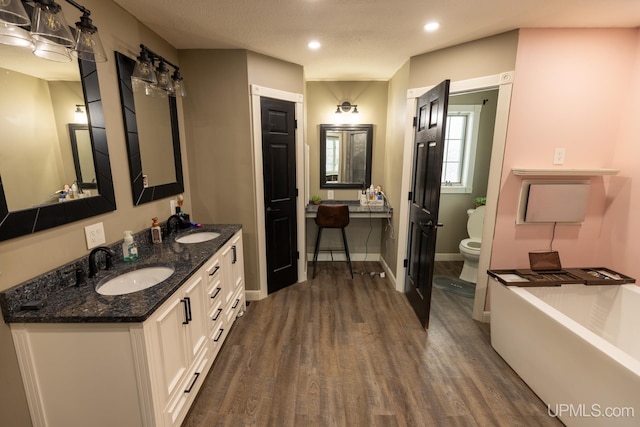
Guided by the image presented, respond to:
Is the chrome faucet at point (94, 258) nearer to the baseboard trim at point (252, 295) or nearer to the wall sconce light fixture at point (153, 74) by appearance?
the wall sconce light fixture at point (153, 74)

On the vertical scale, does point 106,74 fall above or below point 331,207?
above

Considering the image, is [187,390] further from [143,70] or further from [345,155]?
[345,155]

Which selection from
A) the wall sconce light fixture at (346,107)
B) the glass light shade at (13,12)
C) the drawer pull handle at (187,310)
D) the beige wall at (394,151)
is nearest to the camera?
the glass light shade at (13,12)

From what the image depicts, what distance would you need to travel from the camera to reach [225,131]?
2.59 meters

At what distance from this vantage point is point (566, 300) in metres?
2.10

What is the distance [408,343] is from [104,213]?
91.1 inches

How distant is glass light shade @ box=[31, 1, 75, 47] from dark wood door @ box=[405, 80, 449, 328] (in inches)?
85.0

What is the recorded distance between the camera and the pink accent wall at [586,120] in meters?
2.05

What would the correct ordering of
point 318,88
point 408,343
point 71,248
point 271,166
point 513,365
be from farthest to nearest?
point 318,88
point 271,166
point 408,343
point 513,365
point 71,248

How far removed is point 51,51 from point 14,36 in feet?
0.48

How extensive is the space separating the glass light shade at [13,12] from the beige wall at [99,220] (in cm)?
33

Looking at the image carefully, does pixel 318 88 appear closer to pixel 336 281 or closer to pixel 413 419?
pixel 336 281

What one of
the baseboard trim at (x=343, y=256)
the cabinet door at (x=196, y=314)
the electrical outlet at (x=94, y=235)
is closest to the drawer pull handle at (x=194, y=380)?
the cabinet door at (x=196, y=314)

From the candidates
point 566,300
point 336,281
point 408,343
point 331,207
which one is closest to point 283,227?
point 331,207
